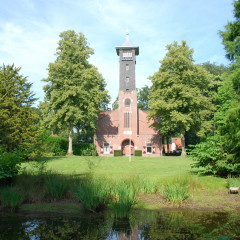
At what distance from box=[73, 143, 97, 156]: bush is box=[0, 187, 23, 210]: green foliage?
1145 inches

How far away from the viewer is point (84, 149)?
3803 centimetres

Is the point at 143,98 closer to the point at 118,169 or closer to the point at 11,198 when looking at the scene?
the point at 118,169

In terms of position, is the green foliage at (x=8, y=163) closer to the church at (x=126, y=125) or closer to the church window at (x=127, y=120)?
the church at (x=126, y=125)

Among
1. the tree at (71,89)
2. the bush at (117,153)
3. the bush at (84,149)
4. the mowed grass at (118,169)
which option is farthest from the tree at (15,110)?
the bush at (117,153)

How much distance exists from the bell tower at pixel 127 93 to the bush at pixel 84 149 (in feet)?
16.2

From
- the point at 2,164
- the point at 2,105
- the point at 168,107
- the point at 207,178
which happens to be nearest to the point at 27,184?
the point at 2,164

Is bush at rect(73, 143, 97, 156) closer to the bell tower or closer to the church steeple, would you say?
the bell tower

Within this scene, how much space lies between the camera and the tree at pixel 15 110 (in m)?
18.4

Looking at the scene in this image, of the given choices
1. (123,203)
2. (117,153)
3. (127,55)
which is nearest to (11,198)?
(123,203)

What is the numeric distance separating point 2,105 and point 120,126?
22.7m

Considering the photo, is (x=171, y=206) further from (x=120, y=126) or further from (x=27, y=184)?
(x=120, y=126)

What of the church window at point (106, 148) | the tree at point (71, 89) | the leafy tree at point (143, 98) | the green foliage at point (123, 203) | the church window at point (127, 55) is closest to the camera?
the green foliage at point (123, 203)

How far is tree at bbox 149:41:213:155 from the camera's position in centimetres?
3275

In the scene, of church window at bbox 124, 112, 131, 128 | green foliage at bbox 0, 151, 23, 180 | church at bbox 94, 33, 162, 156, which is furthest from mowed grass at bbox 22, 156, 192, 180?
church window at bbox 124, 112, 131, 128
